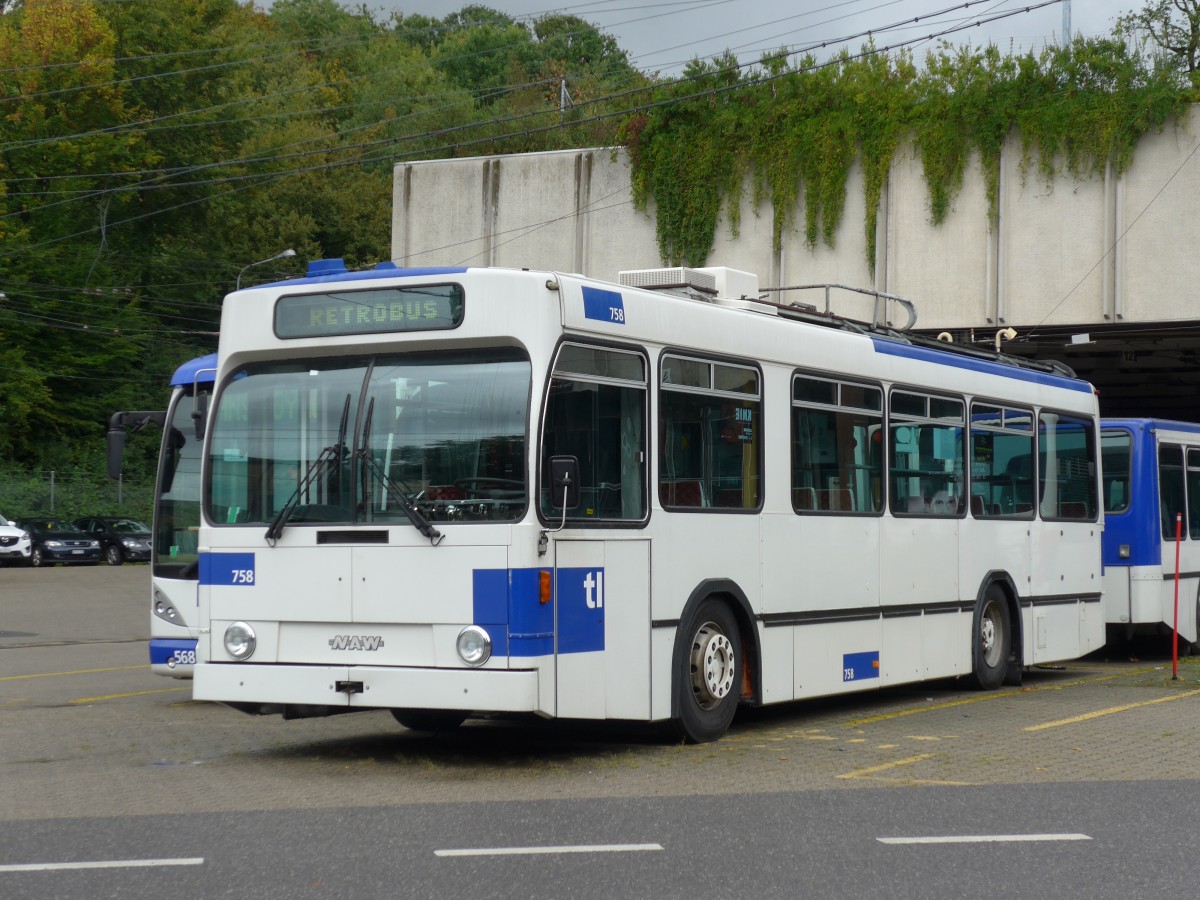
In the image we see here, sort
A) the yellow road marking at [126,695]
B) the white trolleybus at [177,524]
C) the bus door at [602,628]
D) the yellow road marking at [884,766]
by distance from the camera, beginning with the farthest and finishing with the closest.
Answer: the yellow road marking at [126,695]
the white trolleybus at [177,524]
the yellow road marking at [884,766]
the bus door at [602,628]

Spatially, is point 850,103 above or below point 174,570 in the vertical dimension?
above

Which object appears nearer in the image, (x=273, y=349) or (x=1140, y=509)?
(x=273, y=349)

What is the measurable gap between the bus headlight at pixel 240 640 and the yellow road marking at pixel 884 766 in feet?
11.8

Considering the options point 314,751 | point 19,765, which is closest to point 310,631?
point 314,751

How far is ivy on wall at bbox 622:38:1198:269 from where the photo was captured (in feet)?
88.7

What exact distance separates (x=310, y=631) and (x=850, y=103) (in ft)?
69.0

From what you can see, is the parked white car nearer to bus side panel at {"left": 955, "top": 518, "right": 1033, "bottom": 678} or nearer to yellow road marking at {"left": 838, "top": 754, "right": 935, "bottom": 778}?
bus side panel at {"left": 955, "top": 518, "right": 1033, "bottom": 678}

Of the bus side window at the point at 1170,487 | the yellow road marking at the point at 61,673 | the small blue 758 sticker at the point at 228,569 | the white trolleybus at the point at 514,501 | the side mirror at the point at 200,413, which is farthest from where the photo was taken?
the bus side window at the point at 1170,487

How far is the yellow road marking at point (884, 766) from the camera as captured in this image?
986cm

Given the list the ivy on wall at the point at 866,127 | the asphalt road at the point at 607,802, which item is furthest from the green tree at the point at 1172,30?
the asphalt road at the point at 607,802

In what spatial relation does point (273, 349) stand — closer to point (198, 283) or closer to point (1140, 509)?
point (1140, 509)

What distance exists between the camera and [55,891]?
21.6ft

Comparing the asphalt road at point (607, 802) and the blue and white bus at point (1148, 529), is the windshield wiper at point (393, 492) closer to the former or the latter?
the asphalt road at point (607, 802)

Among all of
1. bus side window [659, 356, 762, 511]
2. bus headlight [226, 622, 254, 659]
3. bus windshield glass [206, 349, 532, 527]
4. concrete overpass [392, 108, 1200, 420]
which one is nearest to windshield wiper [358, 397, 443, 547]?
bus windshield glass [206, 349, 532, 527]
